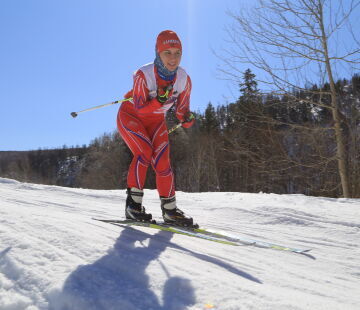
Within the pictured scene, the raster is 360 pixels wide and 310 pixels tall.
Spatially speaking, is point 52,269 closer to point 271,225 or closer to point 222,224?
point 222,224

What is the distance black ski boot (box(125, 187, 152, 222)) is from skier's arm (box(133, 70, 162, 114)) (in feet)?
2.79

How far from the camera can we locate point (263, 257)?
2.31m

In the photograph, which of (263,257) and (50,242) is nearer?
(50,242)

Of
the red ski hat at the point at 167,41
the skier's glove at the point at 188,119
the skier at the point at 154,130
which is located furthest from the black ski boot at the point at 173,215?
the red ski hat at the point at 167,41

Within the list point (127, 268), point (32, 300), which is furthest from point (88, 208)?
point (32, 300)

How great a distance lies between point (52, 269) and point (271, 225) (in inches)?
105

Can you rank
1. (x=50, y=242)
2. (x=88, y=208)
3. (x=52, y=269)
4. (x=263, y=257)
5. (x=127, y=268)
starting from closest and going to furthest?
(x=52, y=269)
(x=127, y=268)
(x=50, y=242)
(x=263, y=257)
(x=88, y=208)

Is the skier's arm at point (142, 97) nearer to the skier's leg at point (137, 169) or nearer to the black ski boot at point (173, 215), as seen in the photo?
the skier's leg at point (137, 169)

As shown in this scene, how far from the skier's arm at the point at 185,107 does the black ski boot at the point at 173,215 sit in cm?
99

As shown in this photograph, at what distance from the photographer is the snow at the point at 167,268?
139cm

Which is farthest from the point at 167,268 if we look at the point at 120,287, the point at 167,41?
the point at 167,41

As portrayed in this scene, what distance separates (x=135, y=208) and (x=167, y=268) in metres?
1.57

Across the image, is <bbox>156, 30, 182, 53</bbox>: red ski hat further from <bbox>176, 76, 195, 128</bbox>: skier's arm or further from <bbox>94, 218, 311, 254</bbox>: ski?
<bbox>94, 218, 311, 254</bbox>: ski

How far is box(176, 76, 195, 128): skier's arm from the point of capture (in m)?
3.79
